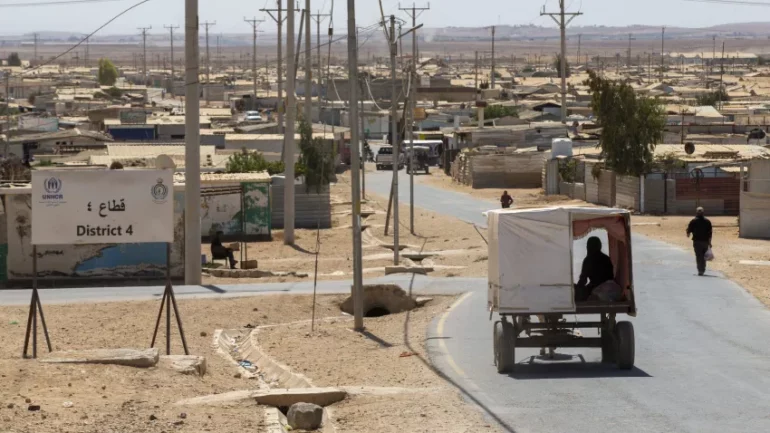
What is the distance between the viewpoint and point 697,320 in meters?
19.9

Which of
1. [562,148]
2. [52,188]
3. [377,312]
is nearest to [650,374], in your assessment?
[52,188]

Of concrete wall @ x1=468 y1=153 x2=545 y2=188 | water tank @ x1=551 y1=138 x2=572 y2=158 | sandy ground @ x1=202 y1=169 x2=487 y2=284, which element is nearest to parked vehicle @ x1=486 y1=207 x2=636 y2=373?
sandy ground @ x1=202 y1=169 x2=487 y2=284

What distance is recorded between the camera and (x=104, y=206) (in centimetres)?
1747

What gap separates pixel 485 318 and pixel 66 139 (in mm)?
43684

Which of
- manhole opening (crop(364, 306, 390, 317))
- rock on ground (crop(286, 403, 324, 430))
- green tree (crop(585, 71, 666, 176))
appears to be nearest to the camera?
rock on ground (crop(286, 403, 324, 430))

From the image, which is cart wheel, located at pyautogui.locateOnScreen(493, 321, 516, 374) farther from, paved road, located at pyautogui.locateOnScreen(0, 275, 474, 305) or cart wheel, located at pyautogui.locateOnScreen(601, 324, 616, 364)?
paved road, located at pyautogui.locateOnScreen(0, 275, 474, 305)

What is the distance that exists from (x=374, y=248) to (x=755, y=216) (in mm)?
11162

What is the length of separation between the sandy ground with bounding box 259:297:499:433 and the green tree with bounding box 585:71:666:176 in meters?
23.3

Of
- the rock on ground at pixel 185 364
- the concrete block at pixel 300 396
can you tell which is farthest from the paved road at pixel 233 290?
the concrete block at pixel 300 396

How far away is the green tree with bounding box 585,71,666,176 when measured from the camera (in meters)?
45.9

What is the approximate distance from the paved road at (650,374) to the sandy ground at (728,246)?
248 centimetres

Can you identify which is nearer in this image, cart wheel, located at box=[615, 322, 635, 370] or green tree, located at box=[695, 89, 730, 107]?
cart wheel, located at box=[615, 322, 635, 370]

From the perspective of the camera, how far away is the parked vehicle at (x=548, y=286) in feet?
50.6

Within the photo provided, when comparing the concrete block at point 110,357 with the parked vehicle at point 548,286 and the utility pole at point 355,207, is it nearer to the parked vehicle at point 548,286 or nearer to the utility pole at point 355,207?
the parked vehicle at point 548,286
